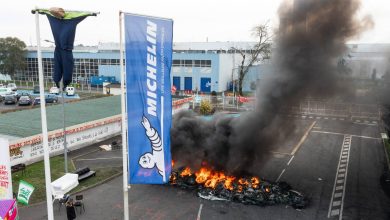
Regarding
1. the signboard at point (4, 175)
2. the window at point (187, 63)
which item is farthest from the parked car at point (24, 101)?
the signboard at point (4, 175)

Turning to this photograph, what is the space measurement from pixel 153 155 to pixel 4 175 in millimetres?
8457

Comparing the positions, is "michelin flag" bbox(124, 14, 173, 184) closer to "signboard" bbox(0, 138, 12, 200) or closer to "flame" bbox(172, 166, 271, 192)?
"signboard" bbox(0, 138, 12, 200)

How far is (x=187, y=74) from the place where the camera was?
2591 inches

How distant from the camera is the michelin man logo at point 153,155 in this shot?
12.3 metres

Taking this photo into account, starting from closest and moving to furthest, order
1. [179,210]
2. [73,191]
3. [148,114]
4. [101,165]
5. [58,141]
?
[148,114]
[179,210]
[73,191]
[101,165]
[58,141]

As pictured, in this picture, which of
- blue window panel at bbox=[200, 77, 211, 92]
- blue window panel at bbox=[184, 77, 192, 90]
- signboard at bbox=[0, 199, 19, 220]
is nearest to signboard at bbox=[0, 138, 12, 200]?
signboard at bbox=[0, 199, 19, 220]

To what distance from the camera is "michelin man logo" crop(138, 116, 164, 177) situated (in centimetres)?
1231

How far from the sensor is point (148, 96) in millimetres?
12117

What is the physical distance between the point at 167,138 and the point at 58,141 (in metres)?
18.0

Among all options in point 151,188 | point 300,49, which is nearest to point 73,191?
point 151,188

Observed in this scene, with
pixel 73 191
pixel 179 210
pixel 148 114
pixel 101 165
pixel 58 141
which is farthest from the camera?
pixel 58 141

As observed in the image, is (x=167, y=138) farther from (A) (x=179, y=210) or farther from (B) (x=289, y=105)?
(B) (x=289, y=105)

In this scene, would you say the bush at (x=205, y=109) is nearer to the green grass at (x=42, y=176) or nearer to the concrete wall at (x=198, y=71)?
the concrete wall at (x=198, y=71)

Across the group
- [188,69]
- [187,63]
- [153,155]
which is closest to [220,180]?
[153,155]
